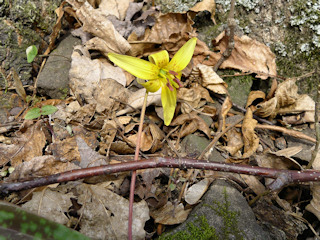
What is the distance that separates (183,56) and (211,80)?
675 millimetres

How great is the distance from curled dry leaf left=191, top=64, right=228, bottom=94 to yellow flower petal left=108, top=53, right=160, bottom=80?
77cm

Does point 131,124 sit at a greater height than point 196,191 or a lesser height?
greater

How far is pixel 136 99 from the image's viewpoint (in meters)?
2.51

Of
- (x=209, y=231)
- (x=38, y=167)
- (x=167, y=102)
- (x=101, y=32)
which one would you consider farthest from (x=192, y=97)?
(x=38, y=167)

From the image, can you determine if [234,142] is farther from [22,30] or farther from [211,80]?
[22,30]

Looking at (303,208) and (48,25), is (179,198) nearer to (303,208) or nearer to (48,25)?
(303,208)

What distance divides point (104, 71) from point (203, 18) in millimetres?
1259

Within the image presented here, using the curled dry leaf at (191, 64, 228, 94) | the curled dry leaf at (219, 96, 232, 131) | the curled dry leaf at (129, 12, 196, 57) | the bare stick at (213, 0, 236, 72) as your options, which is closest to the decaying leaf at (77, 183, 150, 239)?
the curled dry leaf at (219, 96, 232, 131)

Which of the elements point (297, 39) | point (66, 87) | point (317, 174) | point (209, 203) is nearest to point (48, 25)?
point (66, 87)

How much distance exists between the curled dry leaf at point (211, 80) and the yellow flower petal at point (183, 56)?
62 cm

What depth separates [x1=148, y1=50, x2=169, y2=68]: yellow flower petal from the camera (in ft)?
6.59

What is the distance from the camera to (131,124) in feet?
7.93

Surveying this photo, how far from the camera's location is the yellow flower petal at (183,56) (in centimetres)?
211

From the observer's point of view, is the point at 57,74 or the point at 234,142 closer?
the point at 234,142
